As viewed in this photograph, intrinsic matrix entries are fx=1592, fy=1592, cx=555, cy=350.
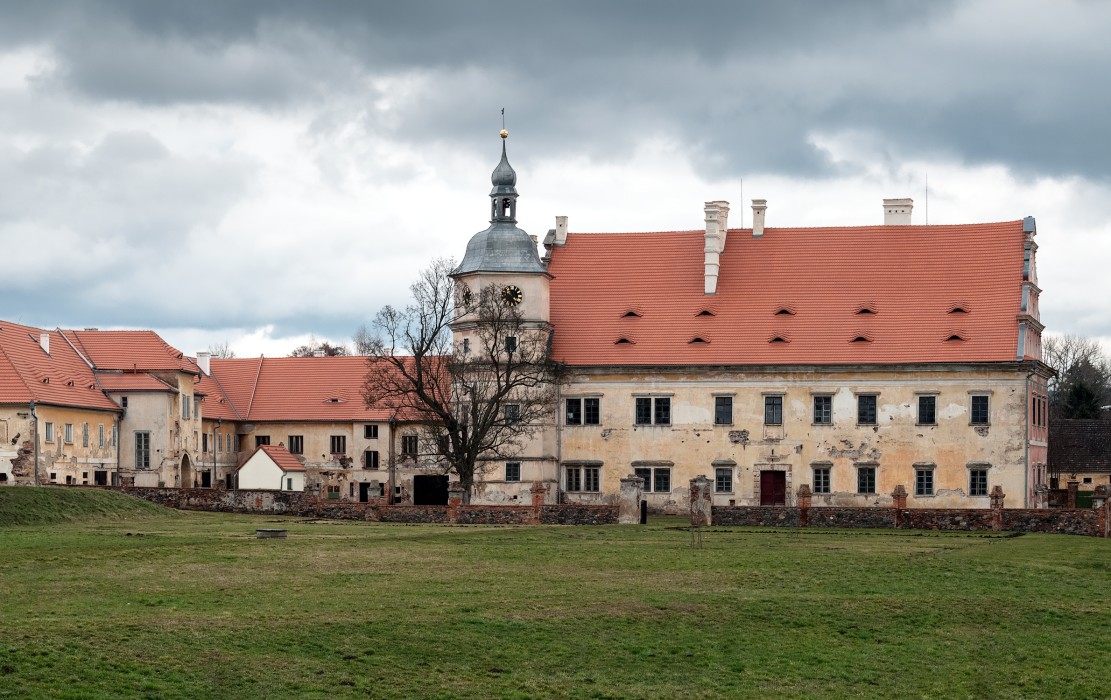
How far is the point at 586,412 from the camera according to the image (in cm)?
6600

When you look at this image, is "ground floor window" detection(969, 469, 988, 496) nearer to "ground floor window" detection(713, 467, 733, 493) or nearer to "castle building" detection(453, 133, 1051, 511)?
"castle building" detection(453, 133, 1051, 511)

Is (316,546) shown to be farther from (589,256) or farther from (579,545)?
(589,256)

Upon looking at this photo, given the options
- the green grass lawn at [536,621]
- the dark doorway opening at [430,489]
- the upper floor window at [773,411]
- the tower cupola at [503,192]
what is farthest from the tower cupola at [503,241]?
the green grass lawn at [536,621]

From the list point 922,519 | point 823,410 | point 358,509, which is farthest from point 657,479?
point 922,519

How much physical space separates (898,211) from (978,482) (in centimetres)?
1414

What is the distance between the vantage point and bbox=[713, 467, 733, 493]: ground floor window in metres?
64.4

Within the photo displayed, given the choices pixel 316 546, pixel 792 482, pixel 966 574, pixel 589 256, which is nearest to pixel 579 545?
pixel 316 546

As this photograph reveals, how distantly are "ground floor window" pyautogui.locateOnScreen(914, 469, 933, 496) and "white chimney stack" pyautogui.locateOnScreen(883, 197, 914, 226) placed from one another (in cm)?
1273

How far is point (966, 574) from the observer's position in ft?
113

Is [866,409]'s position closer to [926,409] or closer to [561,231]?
[926,409]

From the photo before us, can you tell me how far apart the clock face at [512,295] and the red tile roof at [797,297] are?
2.68 meters

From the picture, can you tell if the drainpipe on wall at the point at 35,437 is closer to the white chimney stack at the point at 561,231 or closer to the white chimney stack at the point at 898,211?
the white chimney stack at the point at 561,231

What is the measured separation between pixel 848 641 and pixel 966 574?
364 inches

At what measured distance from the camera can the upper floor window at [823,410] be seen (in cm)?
6366
